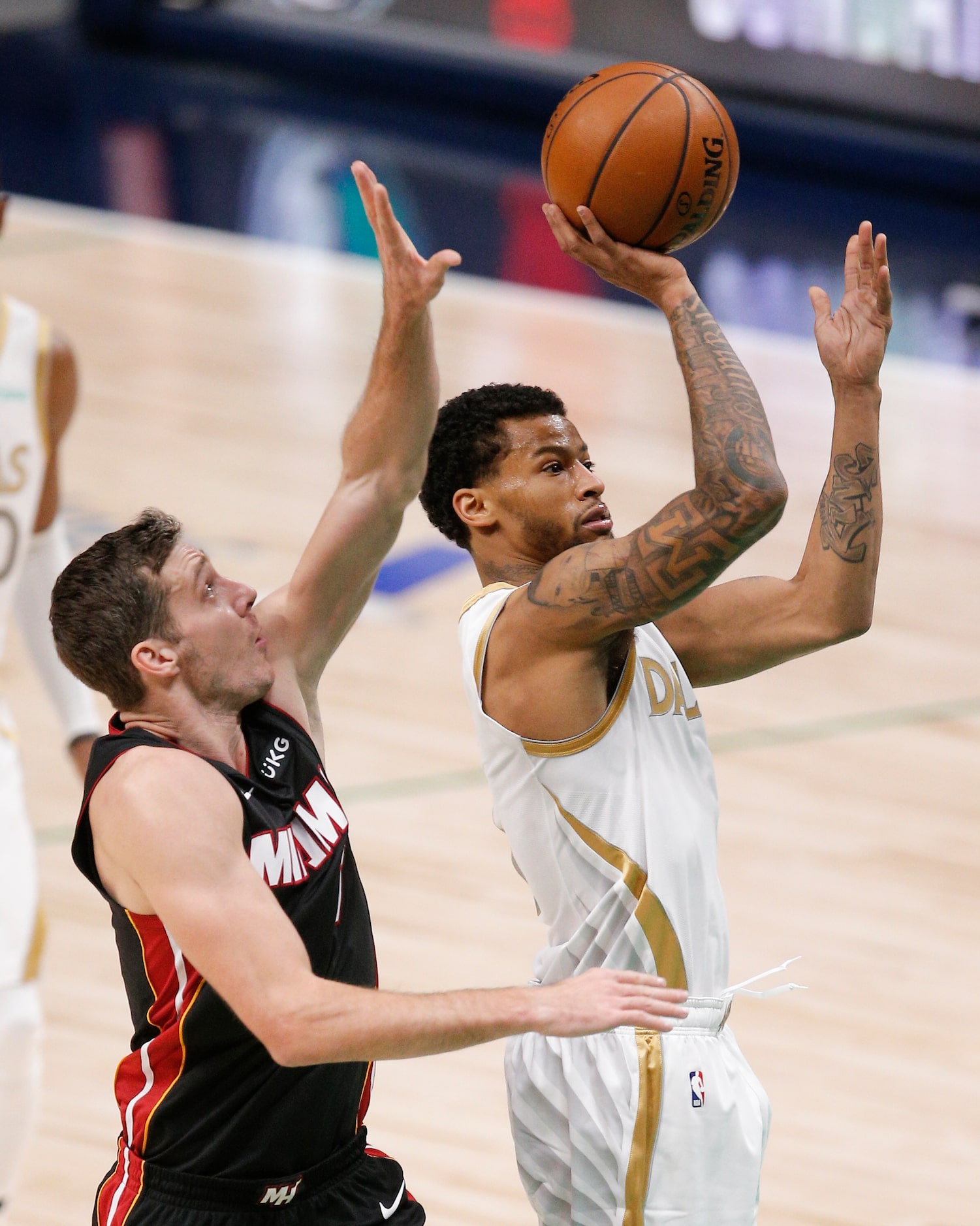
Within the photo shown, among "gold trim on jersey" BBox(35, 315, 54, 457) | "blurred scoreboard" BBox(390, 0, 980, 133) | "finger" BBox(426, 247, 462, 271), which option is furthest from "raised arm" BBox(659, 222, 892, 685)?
"blurred scoreboard" BBox(390, 0, 980, 133)

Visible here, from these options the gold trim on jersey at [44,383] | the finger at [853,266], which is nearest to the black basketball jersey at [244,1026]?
the finger at [853,266]

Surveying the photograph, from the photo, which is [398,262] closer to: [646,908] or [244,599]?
[244,599]

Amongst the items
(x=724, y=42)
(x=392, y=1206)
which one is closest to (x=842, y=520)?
(x=392, y=1206)

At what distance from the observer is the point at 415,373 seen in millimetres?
3674

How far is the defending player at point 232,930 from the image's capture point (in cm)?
275

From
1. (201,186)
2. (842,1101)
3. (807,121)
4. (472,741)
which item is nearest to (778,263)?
(807,121)

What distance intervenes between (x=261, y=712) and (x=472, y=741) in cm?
388

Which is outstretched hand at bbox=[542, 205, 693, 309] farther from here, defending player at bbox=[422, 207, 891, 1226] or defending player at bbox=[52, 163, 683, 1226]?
defending player at bbox=[52, 163, 683, 1226]

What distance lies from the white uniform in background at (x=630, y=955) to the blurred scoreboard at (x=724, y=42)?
12560mm

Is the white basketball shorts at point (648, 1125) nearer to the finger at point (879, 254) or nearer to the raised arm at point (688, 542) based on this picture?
the raised arm at point (688, 542)

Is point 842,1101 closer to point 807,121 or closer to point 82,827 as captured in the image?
point 82,827

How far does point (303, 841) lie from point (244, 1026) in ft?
1.08

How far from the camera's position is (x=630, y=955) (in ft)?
10.7

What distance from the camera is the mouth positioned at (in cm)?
338
